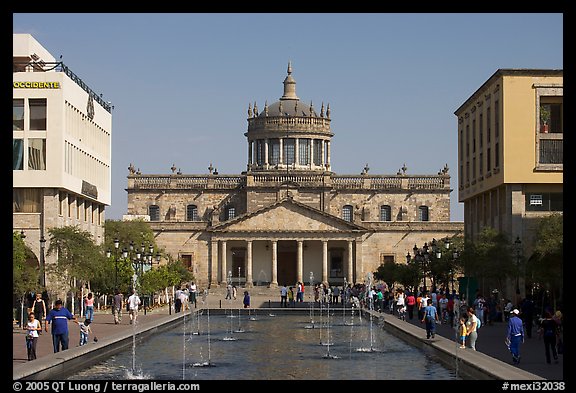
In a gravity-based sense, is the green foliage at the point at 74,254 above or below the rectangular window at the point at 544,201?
below

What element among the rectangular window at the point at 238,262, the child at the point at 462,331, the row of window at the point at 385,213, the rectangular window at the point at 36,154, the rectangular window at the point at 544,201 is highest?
the rectangular window at the point at 36,154

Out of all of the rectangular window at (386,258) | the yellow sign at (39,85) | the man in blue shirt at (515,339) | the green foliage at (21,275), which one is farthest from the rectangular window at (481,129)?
the rectangular window at (386,258)

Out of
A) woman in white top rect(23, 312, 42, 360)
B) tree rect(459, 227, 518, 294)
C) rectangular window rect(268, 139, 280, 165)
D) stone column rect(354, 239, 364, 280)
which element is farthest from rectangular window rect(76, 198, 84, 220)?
rectangular window rect(268, 139, 280, 165)

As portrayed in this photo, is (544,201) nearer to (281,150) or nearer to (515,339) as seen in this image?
(515,339)

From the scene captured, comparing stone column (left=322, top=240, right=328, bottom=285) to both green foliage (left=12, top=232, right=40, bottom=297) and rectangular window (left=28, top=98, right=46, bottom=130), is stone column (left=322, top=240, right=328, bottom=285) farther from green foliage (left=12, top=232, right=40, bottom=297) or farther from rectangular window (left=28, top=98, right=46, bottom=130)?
green foliage (left=12, top=232, right=40, bottom=297)

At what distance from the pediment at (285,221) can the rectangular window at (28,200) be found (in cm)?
4936

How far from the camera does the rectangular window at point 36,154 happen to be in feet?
197

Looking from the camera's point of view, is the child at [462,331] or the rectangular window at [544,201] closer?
the child at [462,331]

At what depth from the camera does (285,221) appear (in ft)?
361

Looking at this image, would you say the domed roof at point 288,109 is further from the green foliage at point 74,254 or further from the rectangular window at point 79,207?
the green foliage at point 74,254

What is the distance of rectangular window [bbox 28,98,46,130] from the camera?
199ft

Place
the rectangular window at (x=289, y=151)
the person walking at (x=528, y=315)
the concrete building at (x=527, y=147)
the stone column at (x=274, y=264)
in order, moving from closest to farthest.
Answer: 1. the person walking at (x=528, y=315)
2. the concrete building at (x=527, y=147)
3. the stone column at (x=274, y=264)
4. the rectangular window at (x=289, y=151)
